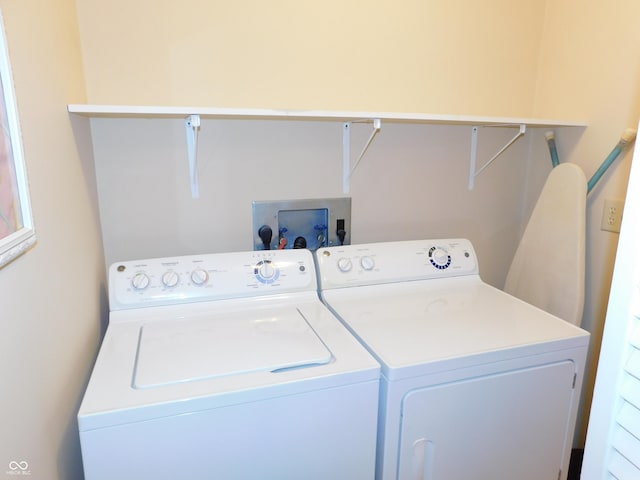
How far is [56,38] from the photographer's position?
1.16 m

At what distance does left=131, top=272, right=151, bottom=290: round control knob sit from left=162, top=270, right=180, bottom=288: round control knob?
0.05 metres

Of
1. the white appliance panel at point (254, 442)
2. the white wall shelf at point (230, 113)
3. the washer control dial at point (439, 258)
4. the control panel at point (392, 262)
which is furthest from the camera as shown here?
the washer control dial at point (439, 258)

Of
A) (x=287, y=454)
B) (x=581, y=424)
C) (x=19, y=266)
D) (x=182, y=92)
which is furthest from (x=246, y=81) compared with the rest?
(x=581, y=424)

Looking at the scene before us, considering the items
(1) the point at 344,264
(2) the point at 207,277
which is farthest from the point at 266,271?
(1) the point at 344,264

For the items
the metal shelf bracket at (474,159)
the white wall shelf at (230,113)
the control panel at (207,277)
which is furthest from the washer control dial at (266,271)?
the metal shelf bracket at (474,159)

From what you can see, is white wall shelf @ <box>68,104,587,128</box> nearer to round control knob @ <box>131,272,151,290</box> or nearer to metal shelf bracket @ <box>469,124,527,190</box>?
metal shelf bracket @ <box>469,124,527,190</box>

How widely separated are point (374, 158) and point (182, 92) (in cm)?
89

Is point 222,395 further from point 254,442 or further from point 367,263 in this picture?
point 367,263

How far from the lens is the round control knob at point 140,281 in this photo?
4.57 ft

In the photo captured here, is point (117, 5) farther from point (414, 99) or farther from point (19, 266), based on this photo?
point (414, 99)

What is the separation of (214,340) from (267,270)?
381mm

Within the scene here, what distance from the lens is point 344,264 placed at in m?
1.62

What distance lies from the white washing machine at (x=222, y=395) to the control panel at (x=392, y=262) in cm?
26

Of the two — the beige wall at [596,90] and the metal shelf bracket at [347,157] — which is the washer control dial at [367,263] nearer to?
the metal shelf bracket at [347,157]
